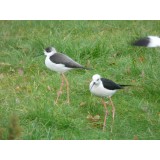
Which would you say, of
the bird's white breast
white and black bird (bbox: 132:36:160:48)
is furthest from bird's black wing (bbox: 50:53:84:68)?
white and black bird (bbox: 132:36:160:48)

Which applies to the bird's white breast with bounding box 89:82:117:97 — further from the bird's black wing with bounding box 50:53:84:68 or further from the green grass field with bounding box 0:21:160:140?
the bird's black wing with bounding box 50:53:84:68

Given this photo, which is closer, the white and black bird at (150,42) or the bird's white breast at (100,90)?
the bird's white breast at (100,90)

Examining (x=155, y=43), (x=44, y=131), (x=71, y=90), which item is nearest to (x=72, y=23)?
(x=71, y=90)

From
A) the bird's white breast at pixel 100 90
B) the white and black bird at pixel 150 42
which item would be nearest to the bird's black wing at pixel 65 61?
the bird's white breast at pixel 100 90

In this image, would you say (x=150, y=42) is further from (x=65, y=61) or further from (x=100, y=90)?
(x=65, y=61)

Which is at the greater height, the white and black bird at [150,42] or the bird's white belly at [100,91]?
the white and black bird at [150,42]

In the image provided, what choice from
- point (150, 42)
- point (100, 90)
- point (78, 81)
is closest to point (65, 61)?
point (100, 90)

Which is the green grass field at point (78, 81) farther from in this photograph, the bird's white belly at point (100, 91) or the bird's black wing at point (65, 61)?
the bird's black wing at point (65, 61)

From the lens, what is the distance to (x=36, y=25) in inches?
413

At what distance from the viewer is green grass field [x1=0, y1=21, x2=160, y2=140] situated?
569 centimetres

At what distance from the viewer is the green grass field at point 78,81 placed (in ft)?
18.7

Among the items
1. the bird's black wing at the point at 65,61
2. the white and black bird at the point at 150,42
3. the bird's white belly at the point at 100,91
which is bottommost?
the bird's white belly at the point at 100,91

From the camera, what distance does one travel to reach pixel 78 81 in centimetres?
733

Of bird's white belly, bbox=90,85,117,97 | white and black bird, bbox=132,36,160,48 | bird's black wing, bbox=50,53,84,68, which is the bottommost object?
bird's white belly, bbox=90,85,117,97
